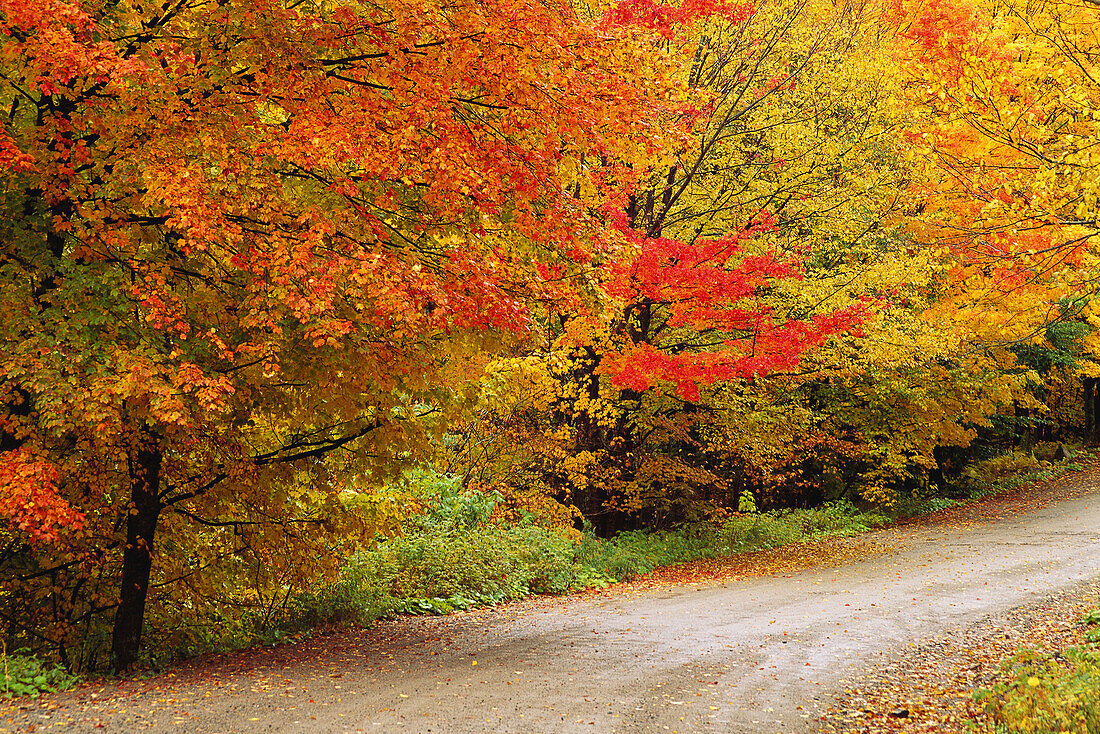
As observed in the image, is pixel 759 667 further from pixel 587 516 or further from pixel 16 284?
pixel 587 516

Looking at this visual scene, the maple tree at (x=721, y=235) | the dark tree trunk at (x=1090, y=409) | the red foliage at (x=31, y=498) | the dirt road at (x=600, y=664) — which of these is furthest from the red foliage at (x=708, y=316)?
the dark tree trunk at (x=1090, y=409)

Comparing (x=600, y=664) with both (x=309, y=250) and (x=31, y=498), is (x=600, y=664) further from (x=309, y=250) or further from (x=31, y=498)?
(x=31, y=498)

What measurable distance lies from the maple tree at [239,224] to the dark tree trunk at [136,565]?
0.02 m

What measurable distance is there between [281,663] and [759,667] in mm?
4662

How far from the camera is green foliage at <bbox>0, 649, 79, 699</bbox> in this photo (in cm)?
644

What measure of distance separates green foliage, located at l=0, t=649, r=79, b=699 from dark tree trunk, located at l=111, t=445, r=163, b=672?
2.64ft

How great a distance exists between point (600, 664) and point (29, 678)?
4833 millimetres

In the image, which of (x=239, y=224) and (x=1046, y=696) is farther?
(x=239, y=224)

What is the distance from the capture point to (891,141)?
17297 mm

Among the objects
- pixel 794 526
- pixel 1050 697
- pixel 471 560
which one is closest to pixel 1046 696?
pixel 1050 697

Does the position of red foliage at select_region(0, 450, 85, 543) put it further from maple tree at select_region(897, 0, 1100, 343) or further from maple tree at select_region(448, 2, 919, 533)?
maple tree at select_region(448, 2, 919, 533)

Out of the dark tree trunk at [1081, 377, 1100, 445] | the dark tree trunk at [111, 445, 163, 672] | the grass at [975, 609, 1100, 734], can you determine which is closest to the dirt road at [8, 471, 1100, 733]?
the dark tree trunk at [111, 445, 163, 672]

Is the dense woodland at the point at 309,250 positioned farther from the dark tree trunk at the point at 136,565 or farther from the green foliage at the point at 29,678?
the green foliage at the point at 29,678

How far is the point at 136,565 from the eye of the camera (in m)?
8.20
